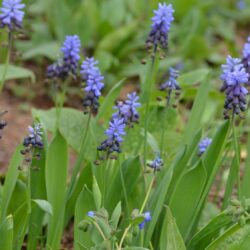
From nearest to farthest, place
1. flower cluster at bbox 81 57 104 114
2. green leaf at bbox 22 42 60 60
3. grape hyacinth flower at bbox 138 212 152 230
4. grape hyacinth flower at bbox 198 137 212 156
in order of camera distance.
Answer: grape hyacinth flower at bbox 138 212 152 230, flower cluster at bbox 81 57 104 114, grape hyacinth flower at bbox 198 137 212 156, green leaf at bbox 22 42 60 60

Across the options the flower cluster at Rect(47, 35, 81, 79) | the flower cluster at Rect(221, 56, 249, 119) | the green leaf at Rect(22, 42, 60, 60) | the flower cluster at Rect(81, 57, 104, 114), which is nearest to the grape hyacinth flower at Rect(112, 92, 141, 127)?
the flower cluster at Rect(81, 57, 104, 114)

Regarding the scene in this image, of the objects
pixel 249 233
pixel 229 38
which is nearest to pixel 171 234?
pixel 249 233

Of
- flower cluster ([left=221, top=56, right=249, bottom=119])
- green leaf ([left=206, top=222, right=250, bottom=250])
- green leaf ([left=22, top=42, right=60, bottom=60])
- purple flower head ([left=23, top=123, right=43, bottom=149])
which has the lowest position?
green leaf ([left=206, top=222, right=250, bottom=250])

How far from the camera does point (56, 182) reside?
109 inches

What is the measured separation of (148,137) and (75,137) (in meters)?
0.50

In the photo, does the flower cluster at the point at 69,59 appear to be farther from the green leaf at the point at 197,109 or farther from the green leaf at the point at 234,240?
the green leaf at the point at 234,240

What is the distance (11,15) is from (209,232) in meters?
1.11

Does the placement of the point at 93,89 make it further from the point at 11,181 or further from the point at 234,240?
the point at 234,240

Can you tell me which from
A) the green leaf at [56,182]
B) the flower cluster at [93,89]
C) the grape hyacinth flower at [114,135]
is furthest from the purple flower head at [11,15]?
the grape hyacinth flower at [114,135]

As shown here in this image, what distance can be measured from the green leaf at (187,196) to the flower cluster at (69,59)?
636 millimetres

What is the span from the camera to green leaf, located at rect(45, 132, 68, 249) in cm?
270

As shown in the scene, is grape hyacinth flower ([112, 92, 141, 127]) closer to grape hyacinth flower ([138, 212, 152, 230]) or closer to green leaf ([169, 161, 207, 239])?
green leaf ([169, 161, 207, 239])

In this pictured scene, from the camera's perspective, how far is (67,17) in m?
5.16

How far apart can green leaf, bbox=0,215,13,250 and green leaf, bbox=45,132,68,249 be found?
0.95ft
